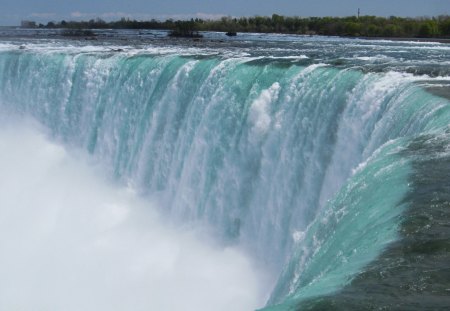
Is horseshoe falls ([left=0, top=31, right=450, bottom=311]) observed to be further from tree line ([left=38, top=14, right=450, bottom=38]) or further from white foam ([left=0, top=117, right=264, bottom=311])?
tree line ([left=38, top=14, right=450, bottom=38])

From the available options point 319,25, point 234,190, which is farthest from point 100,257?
point 319,25

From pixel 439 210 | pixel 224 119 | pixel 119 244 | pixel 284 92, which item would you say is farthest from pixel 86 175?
pixel 439 210

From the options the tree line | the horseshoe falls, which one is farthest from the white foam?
the tree line

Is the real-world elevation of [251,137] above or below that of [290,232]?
above

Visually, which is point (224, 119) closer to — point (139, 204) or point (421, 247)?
point (139, 204)

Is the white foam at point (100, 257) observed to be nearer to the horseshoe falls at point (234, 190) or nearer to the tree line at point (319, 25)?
the horseshoe falls at point (234, 190)

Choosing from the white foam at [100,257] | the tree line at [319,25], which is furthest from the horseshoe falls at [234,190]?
the tree line at [319,25]

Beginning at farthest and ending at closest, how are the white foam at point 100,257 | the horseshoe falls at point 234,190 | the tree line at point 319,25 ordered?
the tree line at point 319,25 < the white foam at point 100,257 < the horseshoe falls at point 234,190
